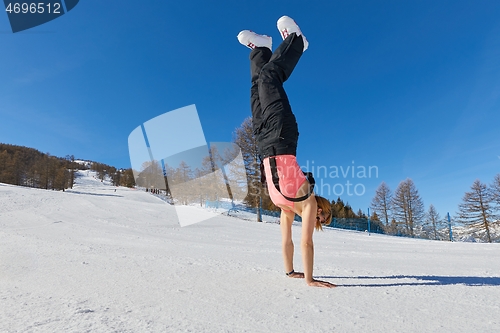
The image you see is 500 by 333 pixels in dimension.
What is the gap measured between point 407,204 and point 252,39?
4488 centimetres

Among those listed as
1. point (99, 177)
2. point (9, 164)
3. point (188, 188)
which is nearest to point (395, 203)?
A: point (188, 188)

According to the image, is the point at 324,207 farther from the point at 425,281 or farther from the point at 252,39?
the point at 252,39

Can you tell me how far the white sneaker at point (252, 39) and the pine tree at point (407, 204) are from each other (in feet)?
140

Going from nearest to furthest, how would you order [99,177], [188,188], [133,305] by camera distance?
[133,305] → [188,188] → [99,177]

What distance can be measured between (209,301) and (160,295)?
0.90 ft

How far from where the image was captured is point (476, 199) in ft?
108

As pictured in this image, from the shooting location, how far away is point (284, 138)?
6.19ft

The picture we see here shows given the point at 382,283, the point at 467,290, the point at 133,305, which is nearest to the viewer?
the point at 133,305

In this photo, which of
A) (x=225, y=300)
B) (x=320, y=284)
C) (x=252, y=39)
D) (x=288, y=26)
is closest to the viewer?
(x=225, y=300)

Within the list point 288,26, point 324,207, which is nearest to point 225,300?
point 324,207

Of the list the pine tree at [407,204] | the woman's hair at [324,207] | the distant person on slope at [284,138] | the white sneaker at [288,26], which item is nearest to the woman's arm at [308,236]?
the distant person on slope at [284,138]

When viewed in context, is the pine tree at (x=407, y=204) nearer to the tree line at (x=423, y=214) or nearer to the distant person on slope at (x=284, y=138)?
the tree line at (x=423, y=214)

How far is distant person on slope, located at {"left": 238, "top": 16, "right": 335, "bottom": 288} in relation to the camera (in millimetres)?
1882

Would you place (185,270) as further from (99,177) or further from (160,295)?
(99,177)
